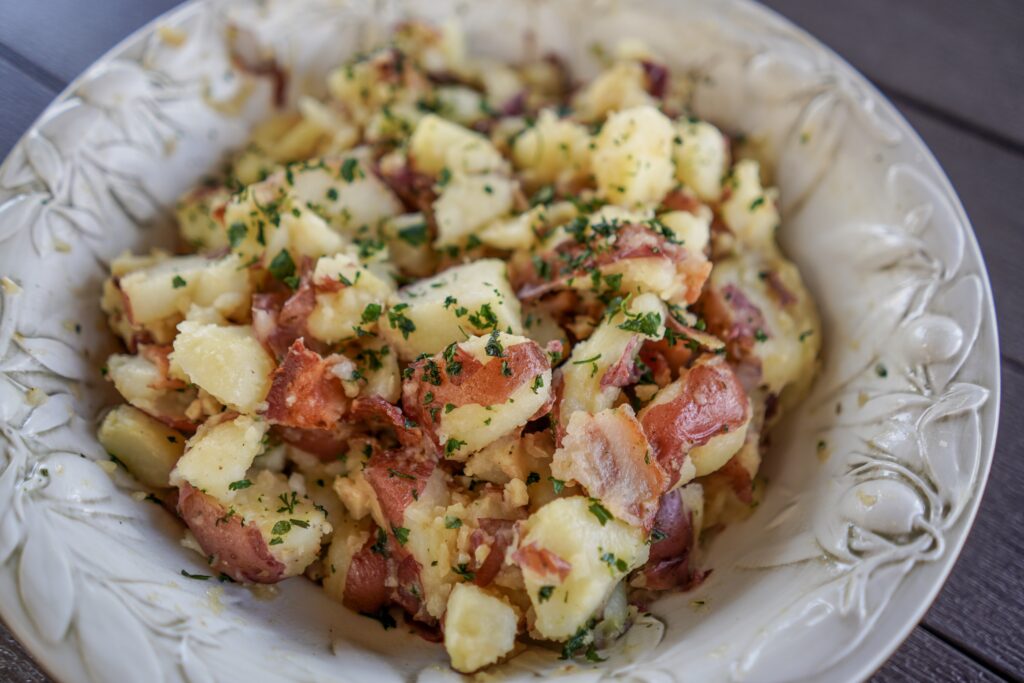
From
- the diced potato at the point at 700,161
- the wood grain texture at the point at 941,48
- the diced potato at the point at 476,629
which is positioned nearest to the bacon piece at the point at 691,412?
the diced potato at the point at 476,629

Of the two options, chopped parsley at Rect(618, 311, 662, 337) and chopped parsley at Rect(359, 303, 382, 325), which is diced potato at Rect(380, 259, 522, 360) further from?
chopped parsley at Rect(618, 311, 662, 337)

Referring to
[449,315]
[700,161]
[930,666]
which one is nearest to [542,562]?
[449,315]

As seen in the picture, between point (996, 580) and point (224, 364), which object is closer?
point (224, 364)

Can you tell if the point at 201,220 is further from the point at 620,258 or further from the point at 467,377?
the point at 620,258

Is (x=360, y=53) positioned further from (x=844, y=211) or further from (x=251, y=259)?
(x=844, y=211)

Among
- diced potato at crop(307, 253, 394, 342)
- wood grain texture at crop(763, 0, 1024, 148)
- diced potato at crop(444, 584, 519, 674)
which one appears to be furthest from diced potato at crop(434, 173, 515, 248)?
wood grain texture at crop(763, 0, 1024, 148)

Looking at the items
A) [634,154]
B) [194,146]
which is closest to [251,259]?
[194,146]
